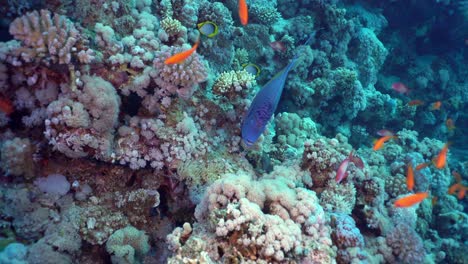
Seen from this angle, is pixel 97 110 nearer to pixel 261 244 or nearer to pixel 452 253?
pixel 261 244

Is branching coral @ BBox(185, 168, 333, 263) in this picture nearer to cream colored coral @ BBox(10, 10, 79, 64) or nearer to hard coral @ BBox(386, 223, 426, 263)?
hard coral @ BBox(386, 223, 426, 263)

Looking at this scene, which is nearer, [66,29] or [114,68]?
[66,29]

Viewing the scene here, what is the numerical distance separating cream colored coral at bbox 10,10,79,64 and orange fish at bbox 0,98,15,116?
0.59 metres

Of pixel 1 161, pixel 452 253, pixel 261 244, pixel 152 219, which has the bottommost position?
pixel 452 253

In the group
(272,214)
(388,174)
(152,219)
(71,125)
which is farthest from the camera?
(388,174)

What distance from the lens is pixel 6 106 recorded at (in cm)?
337

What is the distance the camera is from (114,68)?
369 centimetres

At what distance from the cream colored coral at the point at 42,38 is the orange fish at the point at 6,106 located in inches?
23.1

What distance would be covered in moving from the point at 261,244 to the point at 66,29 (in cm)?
303

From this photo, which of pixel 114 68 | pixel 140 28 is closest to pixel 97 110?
pixel 114 68

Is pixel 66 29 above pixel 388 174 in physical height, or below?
above

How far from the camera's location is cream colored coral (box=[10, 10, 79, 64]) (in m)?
3.15

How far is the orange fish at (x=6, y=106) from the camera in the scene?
3.35m

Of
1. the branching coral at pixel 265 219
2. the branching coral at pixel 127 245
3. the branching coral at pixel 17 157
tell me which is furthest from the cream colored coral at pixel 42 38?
the branching coral at pixel 265 219
